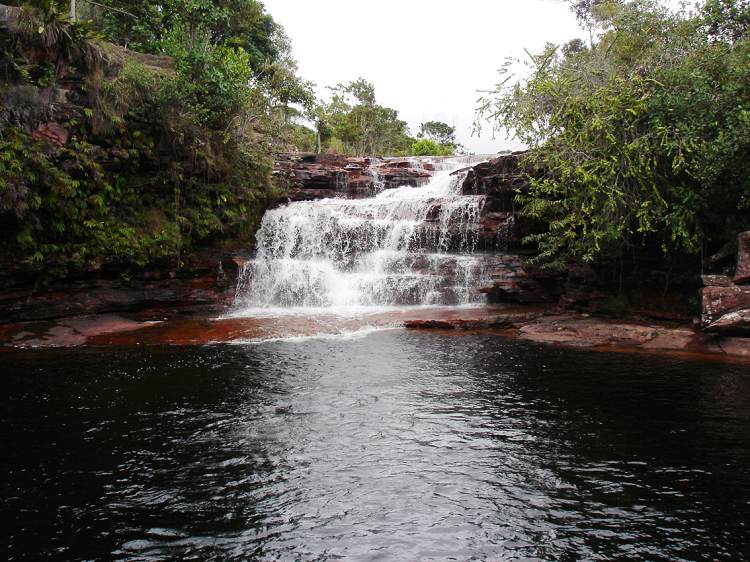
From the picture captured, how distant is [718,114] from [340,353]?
9.79 metres

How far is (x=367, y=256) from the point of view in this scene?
58.5ft

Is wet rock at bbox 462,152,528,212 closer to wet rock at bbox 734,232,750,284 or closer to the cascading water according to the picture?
the cascading water

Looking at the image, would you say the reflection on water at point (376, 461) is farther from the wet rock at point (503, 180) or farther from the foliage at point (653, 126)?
the wet rock at point (503, 180)

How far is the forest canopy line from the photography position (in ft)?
43.4

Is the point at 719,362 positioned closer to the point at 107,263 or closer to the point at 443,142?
the point at 107,263

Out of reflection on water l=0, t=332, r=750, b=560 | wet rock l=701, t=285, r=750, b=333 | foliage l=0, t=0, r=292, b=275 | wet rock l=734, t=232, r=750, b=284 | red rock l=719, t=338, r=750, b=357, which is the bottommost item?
reflection on water l=0, t=332, r=750, b=560

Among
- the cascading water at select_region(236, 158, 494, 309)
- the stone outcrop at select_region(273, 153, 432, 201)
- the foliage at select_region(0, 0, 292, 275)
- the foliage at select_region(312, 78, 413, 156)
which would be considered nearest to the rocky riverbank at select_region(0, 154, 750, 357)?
the cascading water at select_region(236, 158, 494, 309)

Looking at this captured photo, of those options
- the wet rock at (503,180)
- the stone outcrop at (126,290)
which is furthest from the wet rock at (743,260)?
the stone outcrop at (126,290)

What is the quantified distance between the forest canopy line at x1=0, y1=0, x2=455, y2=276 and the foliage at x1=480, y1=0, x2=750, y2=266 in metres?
9.00

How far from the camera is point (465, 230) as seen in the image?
17.8m

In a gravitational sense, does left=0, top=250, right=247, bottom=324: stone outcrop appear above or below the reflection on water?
above

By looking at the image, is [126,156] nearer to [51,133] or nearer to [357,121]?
[51,133]

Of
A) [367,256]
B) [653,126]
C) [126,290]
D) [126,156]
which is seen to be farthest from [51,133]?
[653,126]

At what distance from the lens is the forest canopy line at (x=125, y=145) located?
1322 cm
